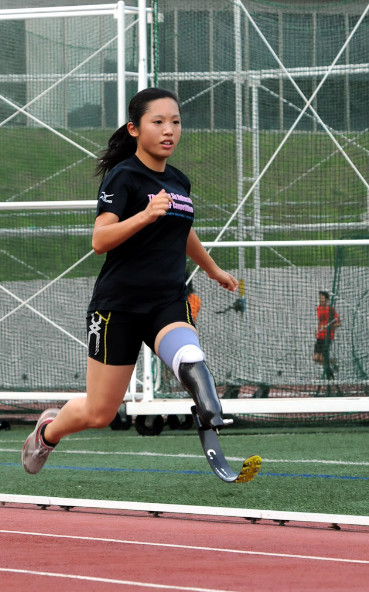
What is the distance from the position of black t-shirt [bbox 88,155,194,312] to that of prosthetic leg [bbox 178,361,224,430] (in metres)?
0.41

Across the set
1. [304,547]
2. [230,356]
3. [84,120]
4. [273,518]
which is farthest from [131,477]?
[84,120]

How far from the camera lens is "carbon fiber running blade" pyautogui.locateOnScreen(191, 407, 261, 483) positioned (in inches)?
234

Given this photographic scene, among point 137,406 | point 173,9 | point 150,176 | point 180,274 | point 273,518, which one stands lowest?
point 137,406

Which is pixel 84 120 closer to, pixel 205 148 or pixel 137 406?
pixel 205 148

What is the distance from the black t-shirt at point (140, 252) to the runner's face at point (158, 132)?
0.10 metres

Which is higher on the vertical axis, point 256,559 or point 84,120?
point 84,120

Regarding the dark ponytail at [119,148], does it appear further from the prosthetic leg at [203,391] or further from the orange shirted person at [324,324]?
the orange shirted person at [324,324]

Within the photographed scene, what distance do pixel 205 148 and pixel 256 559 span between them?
10.0 metres

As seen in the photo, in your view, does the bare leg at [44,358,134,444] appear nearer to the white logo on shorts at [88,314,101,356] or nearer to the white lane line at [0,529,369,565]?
the white logo on shorts at [88,314,101,356]

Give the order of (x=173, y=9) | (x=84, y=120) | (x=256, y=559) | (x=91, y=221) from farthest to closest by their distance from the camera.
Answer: (x=91, y=221), (x=84, y=120), (x=173, y=9), (x=256, y=559)

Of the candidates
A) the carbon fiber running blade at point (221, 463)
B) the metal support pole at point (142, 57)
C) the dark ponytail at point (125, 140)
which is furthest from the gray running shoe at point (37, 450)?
the metal support pole at point (142, 57)

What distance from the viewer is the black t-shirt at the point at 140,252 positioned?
6.24 meters

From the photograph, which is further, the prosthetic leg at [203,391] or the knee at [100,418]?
the knee at [100,418]

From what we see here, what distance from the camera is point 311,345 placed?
50.8ft
